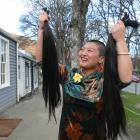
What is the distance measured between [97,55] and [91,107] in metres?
0.45

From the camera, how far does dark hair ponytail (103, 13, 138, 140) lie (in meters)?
3.67

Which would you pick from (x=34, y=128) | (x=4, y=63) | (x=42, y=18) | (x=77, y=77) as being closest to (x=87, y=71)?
(x=77, y=77)

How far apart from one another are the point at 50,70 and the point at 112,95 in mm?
607

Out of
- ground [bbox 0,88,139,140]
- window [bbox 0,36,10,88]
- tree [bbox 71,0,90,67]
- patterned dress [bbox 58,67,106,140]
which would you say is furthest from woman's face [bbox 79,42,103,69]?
window [bbox 0,36,10,88]

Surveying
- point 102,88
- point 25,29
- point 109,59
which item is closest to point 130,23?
point 109,59

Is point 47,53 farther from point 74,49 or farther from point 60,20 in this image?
point 60,20

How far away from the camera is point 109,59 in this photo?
3.68 m

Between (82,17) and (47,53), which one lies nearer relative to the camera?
(47,53)

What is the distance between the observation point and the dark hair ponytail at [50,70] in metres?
4.01

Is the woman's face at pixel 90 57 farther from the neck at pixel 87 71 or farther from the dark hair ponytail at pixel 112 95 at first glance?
the dark hair ponytail at pixel 112 95

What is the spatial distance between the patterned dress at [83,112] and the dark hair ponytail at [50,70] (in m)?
0.15

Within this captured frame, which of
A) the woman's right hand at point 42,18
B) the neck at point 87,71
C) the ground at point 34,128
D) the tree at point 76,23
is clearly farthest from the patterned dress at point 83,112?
the tree at point 76,23

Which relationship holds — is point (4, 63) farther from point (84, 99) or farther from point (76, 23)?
point (84, 99)

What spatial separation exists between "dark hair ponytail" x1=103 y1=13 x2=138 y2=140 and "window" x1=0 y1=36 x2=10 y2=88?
15.6 m
